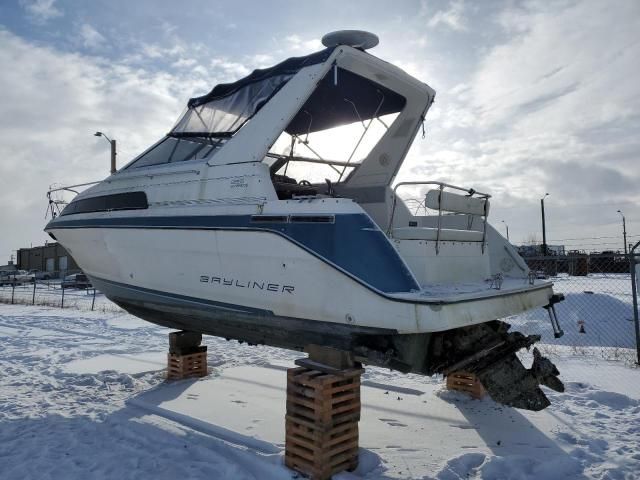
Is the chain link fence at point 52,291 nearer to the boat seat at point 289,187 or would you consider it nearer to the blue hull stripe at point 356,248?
the boat seat at point 289,187

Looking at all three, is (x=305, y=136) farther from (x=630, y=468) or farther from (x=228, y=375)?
(x=630, y=468)

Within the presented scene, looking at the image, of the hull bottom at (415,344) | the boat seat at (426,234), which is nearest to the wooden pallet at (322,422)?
the hull bottom at (415,344)

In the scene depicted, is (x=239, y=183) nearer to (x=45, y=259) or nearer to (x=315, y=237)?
(x=315, y=237)

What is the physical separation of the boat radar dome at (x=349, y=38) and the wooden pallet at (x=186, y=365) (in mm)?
4122

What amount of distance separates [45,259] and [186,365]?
185ft

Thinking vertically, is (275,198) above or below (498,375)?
above

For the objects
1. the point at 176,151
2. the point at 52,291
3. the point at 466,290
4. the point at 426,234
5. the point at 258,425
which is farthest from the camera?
the point at 52,291

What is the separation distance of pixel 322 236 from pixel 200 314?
163 cm

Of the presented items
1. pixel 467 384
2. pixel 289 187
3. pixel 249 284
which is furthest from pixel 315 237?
pixel 467 384

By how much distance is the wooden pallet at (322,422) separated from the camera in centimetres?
336

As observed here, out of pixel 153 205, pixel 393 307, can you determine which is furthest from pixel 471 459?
pixel 153 205

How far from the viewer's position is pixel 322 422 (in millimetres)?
3369

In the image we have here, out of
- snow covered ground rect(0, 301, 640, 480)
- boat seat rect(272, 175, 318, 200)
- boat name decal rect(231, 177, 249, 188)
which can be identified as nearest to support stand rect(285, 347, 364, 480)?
snow covered ground rect(0, 301, 640, 480)

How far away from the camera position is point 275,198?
3.86 metres
